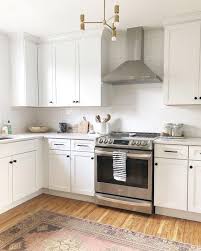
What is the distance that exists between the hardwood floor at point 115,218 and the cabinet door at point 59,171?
21 cm

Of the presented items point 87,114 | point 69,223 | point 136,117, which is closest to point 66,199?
point 69,223

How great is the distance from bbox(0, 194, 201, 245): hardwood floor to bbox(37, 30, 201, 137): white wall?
1.26m

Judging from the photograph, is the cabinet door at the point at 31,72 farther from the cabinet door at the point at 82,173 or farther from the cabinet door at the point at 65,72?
the cabinet door at the point at 82,173

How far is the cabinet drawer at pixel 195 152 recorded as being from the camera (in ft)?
9.25

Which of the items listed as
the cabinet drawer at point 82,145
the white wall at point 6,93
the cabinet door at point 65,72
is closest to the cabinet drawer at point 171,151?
the cabinet drawer at point 82,145

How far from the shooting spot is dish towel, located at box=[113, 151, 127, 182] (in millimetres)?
3139

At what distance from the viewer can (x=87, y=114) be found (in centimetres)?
406

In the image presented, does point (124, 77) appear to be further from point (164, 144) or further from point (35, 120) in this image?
point (35, 120)

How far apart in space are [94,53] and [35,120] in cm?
177

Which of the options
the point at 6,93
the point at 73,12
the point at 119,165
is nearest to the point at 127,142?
the point at 119,165

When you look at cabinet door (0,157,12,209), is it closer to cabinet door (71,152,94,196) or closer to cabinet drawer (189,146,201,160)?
cabinet door (71,152,94,196)

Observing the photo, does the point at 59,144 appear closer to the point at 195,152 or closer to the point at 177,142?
the point at 177,142

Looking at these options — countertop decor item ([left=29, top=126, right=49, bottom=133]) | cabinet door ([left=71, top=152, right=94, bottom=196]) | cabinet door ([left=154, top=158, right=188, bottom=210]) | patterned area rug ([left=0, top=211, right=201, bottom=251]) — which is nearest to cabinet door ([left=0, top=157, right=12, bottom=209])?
patterned area rug ([left=0, top=211, right=201, bottom=251])

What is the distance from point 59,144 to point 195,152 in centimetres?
195
